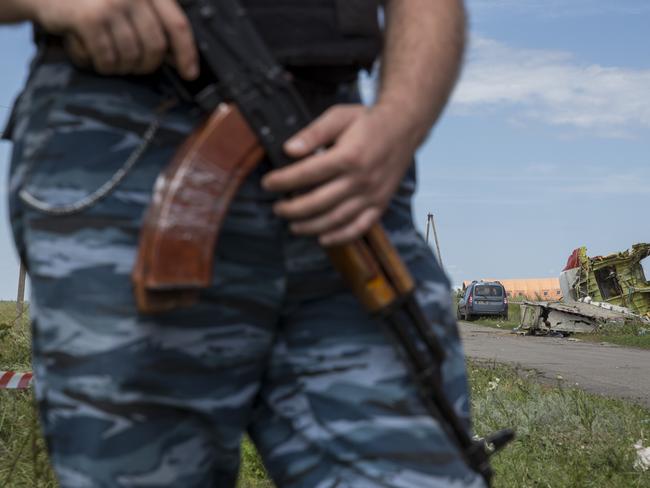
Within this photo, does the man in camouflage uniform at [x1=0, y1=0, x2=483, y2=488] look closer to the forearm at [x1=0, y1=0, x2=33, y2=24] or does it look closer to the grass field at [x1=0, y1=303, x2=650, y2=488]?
the forearm at [x1=0, y1=0, x2=33, y2=24]

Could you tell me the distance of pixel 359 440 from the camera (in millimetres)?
1323

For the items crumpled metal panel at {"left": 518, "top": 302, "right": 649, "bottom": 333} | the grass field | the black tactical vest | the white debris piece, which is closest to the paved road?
crumpled metal panel at {"left": 518, "top": 302, "right": 649, "bottom": 333}

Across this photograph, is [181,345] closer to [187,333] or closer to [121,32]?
[187,333]

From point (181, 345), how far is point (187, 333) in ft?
0.06

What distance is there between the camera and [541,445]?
17.5ft

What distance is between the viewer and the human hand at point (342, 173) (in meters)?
1.22

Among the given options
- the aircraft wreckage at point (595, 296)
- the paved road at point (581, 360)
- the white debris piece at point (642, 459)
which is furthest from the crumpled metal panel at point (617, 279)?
the white debris piece at point (642, 459)

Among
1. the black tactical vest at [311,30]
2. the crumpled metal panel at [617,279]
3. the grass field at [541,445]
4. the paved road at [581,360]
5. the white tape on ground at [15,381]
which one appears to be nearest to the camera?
the black tactical vest at [311,30]

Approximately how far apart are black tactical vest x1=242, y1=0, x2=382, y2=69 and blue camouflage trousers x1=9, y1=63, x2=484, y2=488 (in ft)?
0.26

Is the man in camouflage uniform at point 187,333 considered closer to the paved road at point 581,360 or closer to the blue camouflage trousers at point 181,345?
the blue camouflage trousers at point 181,345

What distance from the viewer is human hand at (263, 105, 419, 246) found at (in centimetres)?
122

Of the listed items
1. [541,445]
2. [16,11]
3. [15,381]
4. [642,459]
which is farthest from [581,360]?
[16,11]

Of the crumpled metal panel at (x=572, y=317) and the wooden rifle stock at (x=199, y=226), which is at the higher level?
the wooden rifle stock at (x=199, y=226)

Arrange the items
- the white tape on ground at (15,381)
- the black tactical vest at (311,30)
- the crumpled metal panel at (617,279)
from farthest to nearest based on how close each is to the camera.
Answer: the crumpled metal panel at (617,279) → the white tape on ground at (15,381) → the black tactical vest at (311,30)
